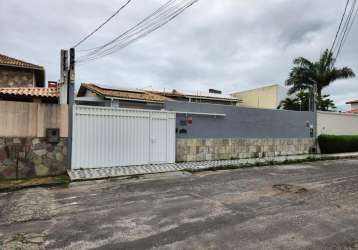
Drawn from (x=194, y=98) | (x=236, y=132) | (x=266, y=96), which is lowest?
(x=236, y=132)

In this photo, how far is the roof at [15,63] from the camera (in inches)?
651

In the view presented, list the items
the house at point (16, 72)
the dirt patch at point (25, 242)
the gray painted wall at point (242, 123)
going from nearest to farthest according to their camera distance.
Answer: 1. the dirt patch at point (25, 242)
2. the gray painted wall at point (242, 123)
3. the house at point (16, 72)

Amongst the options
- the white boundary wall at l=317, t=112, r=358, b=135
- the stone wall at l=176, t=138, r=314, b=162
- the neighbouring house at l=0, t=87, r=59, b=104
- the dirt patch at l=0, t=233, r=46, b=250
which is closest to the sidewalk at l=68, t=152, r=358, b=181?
the stone wall at l=176, t=138, r=314, b=162

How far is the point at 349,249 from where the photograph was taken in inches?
157

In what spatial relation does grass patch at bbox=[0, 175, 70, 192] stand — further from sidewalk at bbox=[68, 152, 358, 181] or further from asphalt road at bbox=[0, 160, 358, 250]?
asphalt road at bbox=[0, 160, 358, 250]

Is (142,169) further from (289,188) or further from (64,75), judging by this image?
(289,188)

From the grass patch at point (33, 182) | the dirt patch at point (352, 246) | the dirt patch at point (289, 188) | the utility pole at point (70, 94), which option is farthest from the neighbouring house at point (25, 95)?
the dirt patch at point (352, 246)

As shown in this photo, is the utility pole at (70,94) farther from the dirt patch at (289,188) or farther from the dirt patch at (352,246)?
the dirt patch at (352,246)

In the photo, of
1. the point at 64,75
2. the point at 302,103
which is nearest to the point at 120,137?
the point at 64,75

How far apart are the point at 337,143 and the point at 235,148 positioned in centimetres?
848

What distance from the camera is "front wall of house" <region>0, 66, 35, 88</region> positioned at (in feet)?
55.1

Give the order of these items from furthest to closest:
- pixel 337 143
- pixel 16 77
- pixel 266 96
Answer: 1. pixel 266 96
2. pixel 337 143
3. pixel 16 77

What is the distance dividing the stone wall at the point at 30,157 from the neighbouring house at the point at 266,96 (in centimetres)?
2007

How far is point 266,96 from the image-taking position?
28.5 meters
